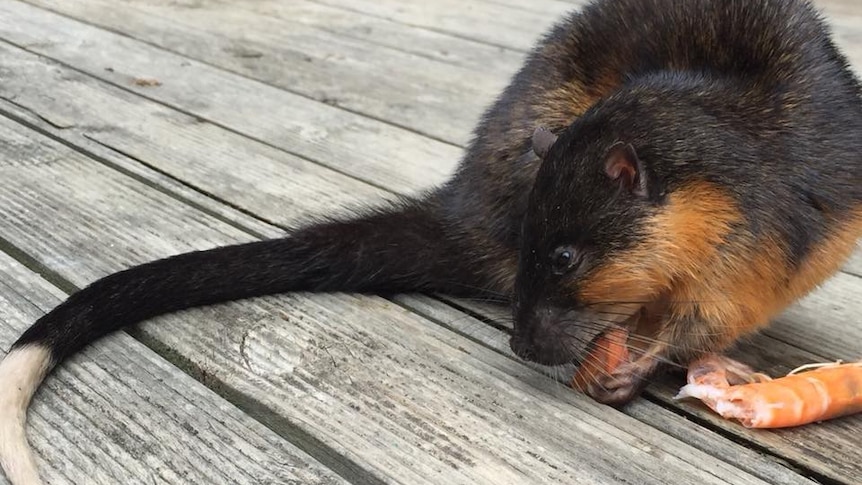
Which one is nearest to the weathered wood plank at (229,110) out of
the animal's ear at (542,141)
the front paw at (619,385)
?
the animal's ear at (542,141)

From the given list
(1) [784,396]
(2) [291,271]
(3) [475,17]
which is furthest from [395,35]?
(1) [784,396]

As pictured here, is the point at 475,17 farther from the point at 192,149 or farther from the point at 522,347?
the point at 522,347

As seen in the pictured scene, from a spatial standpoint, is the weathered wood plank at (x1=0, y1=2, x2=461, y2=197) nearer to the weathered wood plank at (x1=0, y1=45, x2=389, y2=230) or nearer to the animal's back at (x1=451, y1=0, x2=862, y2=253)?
the weathered wood plank at (x1=0, y1=45, x2=389, y2=230)

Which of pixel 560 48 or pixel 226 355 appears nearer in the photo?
pixel 226 355

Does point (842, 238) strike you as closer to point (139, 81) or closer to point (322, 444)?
point (322, 444)

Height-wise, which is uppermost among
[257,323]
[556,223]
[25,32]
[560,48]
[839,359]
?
[560,48]

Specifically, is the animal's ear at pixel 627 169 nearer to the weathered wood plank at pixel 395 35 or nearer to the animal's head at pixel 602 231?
the animal's head at pixel 602 231

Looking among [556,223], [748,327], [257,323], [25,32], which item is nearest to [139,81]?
[25,32]
